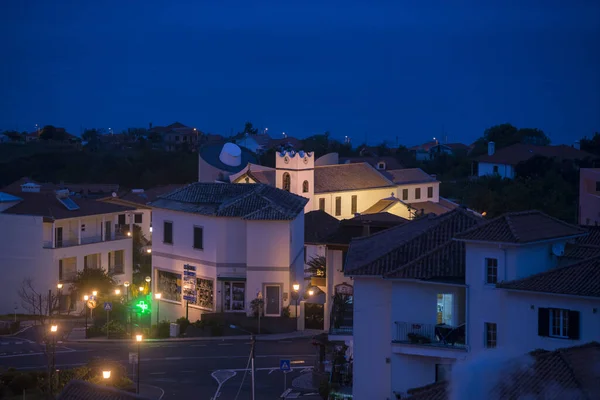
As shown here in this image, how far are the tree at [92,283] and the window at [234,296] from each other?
6.76 metres

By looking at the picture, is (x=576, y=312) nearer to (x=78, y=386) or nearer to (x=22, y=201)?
(x=78, y=386)

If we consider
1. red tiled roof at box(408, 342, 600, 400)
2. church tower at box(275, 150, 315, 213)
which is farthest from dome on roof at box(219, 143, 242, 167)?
red tiled roof at box(408, 342, 600, 400)

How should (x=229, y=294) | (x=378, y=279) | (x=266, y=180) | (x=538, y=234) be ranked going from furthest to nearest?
(x=266, y=180)
(x=229, y=294)
(x=378, y=279)
(x=538, y=234)

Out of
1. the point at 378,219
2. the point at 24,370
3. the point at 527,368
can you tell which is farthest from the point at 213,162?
the point at 527,368

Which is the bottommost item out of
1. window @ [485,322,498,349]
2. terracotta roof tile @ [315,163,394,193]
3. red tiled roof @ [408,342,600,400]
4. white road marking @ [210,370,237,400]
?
white road marking @ [210,370,237,400]

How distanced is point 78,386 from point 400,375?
765 cm

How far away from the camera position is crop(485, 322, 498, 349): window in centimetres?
2670

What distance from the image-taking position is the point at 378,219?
47188 millimetres

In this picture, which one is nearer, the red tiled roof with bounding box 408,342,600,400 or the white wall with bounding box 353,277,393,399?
the red tiled roof with bounding box 408,342,600,400

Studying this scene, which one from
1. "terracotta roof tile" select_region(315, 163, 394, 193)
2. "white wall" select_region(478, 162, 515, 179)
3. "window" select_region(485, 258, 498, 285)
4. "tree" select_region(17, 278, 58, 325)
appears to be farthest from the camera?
"white wall" select_region(478, 162, 515, 179)

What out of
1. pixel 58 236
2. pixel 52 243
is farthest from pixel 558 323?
pixel 58 236

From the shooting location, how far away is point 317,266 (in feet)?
152

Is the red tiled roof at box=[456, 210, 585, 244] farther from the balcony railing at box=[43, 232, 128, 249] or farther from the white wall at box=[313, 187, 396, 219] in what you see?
the white wall at box=[313, 187, 396, 219]

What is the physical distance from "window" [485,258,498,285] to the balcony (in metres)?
1.26
